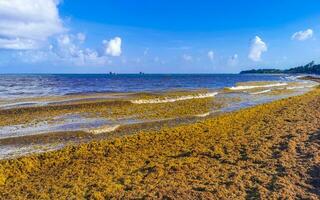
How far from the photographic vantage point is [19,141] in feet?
51.8

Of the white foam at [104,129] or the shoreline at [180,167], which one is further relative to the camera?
the white foam at [104,129]

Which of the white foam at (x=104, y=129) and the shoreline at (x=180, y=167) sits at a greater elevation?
the shoreline at (x=180, y=167)

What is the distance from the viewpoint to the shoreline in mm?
8391

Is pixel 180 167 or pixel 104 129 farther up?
pixel 180 167

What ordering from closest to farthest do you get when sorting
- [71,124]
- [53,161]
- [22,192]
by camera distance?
[22,192] < [53,161] < [71,124]

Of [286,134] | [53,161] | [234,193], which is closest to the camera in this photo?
[234,193]

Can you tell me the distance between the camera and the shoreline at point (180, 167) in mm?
8391

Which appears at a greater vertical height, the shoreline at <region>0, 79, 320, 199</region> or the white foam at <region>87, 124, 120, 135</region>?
the shoreline at <region>0, 79, 320, 199</region>

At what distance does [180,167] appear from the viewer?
1016 centimetres

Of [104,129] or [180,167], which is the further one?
[104,129]

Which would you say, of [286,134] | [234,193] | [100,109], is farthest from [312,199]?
[100,109]

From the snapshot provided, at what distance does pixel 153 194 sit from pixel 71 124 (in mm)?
13133

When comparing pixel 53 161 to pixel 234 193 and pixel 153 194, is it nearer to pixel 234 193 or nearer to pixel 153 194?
pixel 153 194

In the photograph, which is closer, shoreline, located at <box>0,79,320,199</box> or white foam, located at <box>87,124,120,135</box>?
shoreline, located at <box>0,79,320,199</box>
